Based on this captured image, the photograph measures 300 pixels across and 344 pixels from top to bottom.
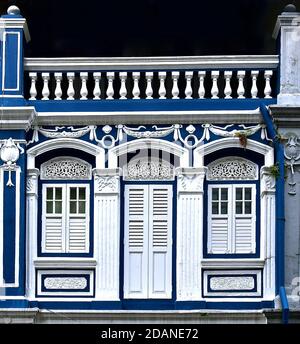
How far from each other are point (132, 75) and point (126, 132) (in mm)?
860

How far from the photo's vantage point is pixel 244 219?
23.8 meters

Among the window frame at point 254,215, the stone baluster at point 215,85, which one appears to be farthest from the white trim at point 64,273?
the stone baluster at point 215,85

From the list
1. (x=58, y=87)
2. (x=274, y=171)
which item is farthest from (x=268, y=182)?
(x=58, y=87)

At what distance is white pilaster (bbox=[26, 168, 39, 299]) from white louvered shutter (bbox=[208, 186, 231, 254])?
2467 millimetres

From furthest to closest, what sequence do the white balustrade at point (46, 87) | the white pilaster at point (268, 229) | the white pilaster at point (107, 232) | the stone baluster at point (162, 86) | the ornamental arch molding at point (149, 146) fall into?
the white balustrade at point (46, 87)
the stone baluster at point (162, 86)
the ornamental arch molding at point (149, 146)
the white pilaster at point (107, 232)
the white pilaster at point (268, 229)

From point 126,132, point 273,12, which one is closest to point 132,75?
point 126,132

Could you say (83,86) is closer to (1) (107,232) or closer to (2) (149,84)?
(2) (149,84)

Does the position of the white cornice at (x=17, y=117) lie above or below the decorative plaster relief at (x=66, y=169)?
above

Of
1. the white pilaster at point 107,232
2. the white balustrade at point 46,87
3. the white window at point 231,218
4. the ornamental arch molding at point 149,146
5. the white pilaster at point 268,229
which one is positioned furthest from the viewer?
the white balustrade at point 46,87

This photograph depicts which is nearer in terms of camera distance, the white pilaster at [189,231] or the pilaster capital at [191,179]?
the white pilaster at [189,231]

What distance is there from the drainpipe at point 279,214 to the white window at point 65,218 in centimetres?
270

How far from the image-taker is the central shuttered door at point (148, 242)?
77.8 ft

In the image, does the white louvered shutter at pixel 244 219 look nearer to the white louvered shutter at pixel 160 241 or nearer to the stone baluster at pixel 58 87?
the white louvered shutter at pixel 160 241

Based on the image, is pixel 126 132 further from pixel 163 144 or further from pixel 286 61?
pixel 286 61
